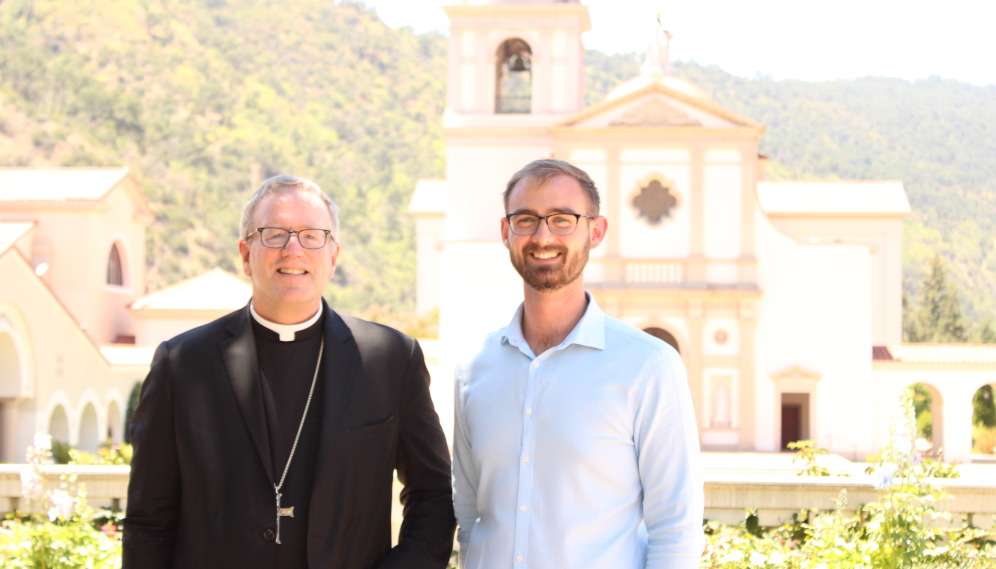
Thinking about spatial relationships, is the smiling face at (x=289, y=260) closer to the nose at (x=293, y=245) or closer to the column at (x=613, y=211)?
the nose at (x=293, y=245)

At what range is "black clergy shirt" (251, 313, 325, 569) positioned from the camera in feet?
9.04

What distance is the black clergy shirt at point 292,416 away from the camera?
2.75 m

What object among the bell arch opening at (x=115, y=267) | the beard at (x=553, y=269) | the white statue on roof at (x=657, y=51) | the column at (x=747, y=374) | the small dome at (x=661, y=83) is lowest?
the column at (x=747, y=374)

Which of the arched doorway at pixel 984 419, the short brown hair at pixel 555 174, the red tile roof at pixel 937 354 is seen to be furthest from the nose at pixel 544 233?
the arched doorway at pixel 984 419

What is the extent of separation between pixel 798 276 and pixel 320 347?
73.7ft

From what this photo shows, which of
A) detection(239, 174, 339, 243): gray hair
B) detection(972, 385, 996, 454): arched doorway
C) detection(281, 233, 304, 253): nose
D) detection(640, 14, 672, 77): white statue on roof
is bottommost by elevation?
detection(972, 385, 996, 454): arched doorway

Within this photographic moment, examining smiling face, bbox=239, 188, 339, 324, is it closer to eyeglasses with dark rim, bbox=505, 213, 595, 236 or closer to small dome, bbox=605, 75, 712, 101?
eyeglasses with dark rim, bbox=505, 213, 595, 236

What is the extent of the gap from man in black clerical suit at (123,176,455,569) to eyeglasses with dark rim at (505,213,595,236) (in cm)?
62

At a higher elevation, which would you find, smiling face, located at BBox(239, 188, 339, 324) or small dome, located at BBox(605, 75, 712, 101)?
small dome, located at BBox(605, 75, 712, 101)

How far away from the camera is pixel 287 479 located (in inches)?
109

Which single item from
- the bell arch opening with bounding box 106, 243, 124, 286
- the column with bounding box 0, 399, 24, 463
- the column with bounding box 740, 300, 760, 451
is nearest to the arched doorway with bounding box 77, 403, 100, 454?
the column with bounding box 0, 399, 24, 463

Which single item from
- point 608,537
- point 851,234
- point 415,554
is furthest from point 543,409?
point 851,234

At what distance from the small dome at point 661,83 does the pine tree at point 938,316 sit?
2672cm

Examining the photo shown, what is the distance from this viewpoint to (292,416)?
2.84 meters
